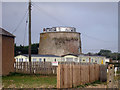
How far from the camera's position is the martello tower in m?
59.3

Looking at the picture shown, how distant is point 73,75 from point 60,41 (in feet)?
145

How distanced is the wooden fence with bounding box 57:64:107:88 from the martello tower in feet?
129

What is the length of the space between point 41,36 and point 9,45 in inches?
1370

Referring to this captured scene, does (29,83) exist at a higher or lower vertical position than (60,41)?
lower

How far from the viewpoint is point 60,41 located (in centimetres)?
5941

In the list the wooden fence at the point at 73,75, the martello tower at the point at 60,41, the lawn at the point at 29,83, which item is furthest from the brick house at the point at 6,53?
the martello tower at the point at 60,41

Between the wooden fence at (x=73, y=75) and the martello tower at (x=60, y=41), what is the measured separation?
129ft

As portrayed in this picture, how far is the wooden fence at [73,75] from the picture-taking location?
14156 millimetres

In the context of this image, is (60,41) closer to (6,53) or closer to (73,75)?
(6,53)

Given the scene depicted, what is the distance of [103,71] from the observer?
21.9m

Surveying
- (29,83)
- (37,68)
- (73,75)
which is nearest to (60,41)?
(37,68)

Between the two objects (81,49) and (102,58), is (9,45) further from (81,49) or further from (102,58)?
(81,49)

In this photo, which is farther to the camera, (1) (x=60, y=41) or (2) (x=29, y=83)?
(1) (x=60, y=41)

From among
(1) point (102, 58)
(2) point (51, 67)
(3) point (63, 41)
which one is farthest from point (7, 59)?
(3) point (63, 41)
